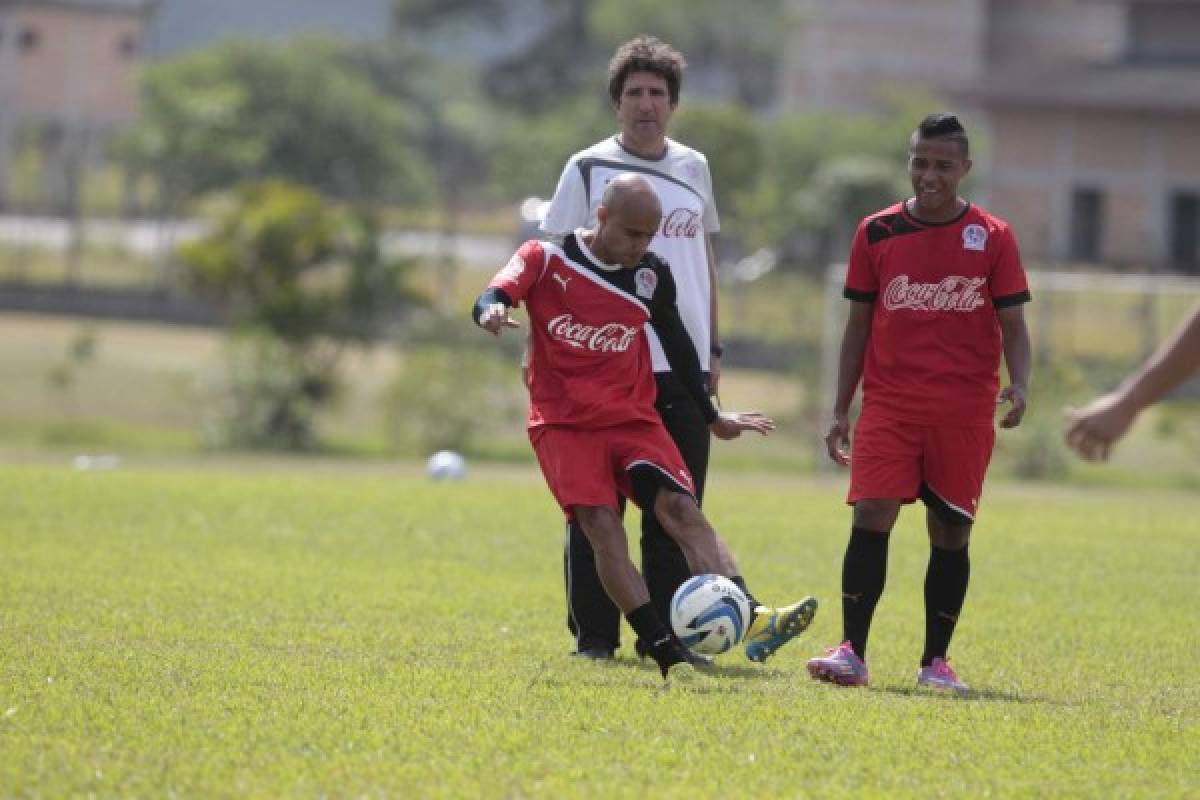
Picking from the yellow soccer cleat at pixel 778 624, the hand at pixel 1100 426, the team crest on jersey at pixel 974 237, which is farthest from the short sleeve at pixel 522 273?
the hand at pixel 1100 426

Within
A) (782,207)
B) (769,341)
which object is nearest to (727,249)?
(782,207)

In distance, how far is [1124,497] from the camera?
73.2ft

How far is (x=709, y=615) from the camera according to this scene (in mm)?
7980

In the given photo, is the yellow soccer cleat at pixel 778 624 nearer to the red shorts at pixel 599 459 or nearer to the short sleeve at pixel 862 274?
the red shorts at pixel 599 459

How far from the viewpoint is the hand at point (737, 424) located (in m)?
8.44

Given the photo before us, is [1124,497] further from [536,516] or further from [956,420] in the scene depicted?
[956,420]

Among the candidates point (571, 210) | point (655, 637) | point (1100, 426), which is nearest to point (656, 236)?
point (571, 210)

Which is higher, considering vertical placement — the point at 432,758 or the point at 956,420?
the point at 956,420

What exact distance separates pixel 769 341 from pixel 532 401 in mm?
24883

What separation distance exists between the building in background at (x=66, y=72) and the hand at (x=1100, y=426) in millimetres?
59584

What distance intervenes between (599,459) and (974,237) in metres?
1.53

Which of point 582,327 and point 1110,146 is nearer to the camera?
point 582,327

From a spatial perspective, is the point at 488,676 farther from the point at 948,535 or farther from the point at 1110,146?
the point at 1110,146

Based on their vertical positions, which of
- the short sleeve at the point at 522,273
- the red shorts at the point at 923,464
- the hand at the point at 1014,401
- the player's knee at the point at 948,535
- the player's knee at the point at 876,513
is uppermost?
the short sleeve at the point at 522,273
